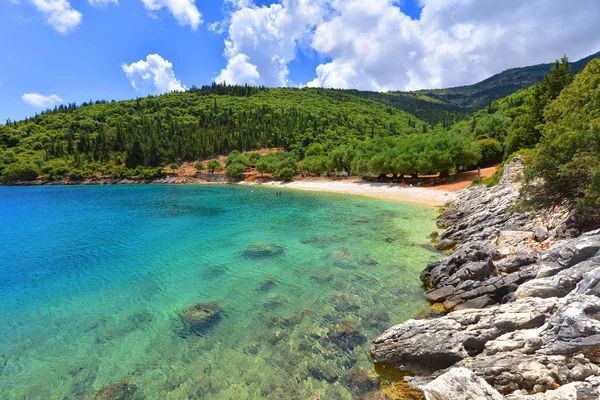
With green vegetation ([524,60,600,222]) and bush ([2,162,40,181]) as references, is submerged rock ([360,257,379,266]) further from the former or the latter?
bush ([2,162,40,181])

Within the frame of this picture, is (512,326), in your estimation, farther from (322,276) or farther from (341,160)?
(341,160)

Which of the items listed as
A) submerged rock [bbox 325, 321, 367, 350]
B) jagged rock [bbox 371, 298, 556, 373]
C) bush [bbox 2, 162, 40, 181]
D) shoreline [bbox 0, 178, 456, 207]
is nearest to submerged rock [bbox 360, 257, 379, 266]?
submerged rock [bbox 325, 321, 367, 350]

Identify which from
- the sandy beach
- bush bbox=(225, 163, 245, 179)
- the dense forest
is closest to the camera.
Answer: the dense forest

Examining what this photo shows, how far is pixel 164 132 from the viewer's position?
148250 millimetres

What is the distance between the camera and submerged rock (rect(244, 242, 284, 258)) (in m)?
22.6

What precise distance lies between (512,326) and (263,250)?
1796cm

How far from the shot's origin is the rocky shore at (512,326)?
21.7ft

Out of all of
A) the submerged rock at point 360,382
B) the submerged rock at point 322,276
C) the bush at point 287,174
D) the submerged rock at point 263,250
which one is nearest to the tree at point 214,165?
the bush at point 287,174

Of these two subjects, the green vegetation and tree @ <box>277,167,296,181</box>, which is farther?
tree @ <box>277,167,296,181</box>

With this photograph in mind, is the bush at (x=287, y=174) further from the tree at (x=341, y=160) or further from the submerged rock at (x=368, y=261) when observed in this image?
the submerged rock at (x=368, y=261)

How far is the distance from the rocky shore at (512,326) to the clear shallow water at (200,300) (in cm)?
194

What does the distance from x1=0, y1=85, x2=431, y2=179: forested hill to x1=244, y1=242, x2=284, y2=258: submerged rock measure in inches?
3784

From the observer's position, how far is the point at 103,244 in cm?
2728

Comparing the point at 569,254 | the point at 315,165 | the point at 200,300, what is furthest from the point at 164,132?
the point at 569,254
